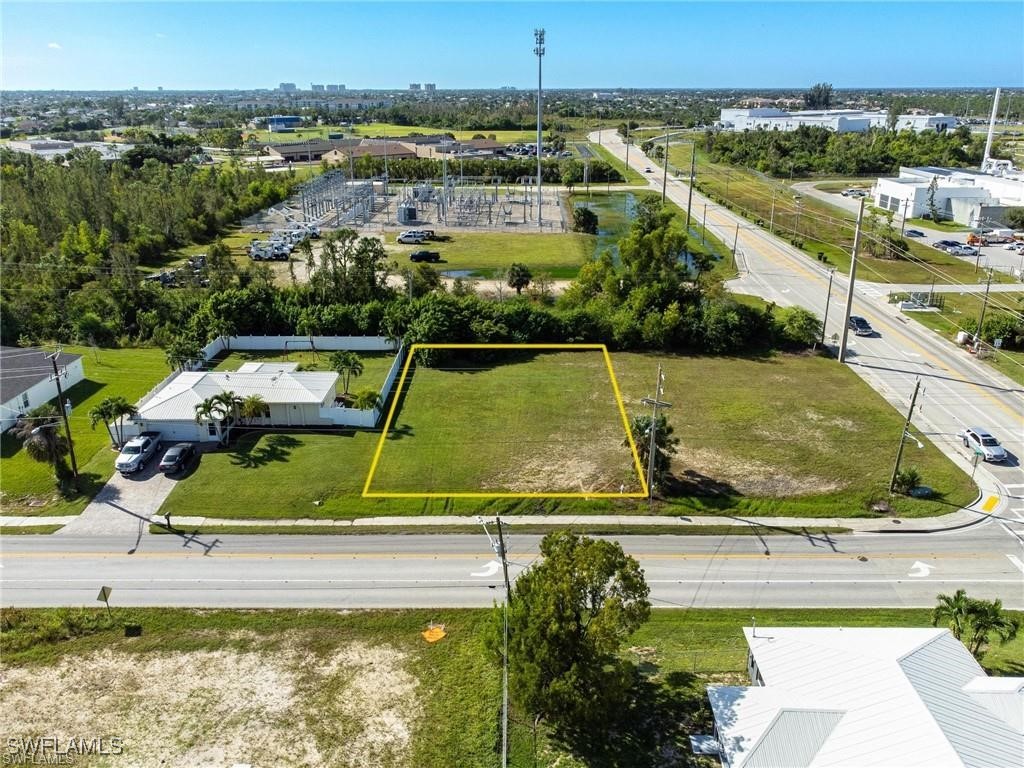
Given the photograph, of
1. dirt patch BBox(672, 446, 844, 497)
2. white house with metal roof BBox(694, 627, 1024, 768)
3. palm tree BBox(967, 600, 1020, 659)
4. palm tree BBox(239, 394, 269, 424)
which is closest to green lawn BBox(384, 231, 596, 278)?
palm tree BBox(239, 394, 269, 424)

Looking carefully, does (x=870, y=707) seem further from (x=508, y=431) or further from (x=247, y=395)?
(x=247, y=395)

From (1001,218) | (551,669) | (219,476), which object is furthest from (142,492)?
(1001,218)

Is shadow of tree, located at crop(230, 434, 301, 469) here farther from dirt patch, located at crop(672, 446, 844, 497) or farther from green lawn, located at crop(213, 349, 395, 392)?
dirt patch, located at crop(672, 446, 844, 497)

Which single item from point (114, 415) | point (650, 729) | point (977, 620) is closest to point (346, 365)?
point (114, 415)

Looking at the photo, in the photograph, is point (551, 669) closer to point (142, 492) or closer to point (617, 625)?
point (617, 625)

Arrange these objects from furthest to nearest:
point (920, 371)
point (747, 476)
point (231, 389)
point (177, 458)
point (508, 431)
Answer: point (920, 371) → point (231, 389) → point (508, 431) → point (177, 458) → point (747, 476)
